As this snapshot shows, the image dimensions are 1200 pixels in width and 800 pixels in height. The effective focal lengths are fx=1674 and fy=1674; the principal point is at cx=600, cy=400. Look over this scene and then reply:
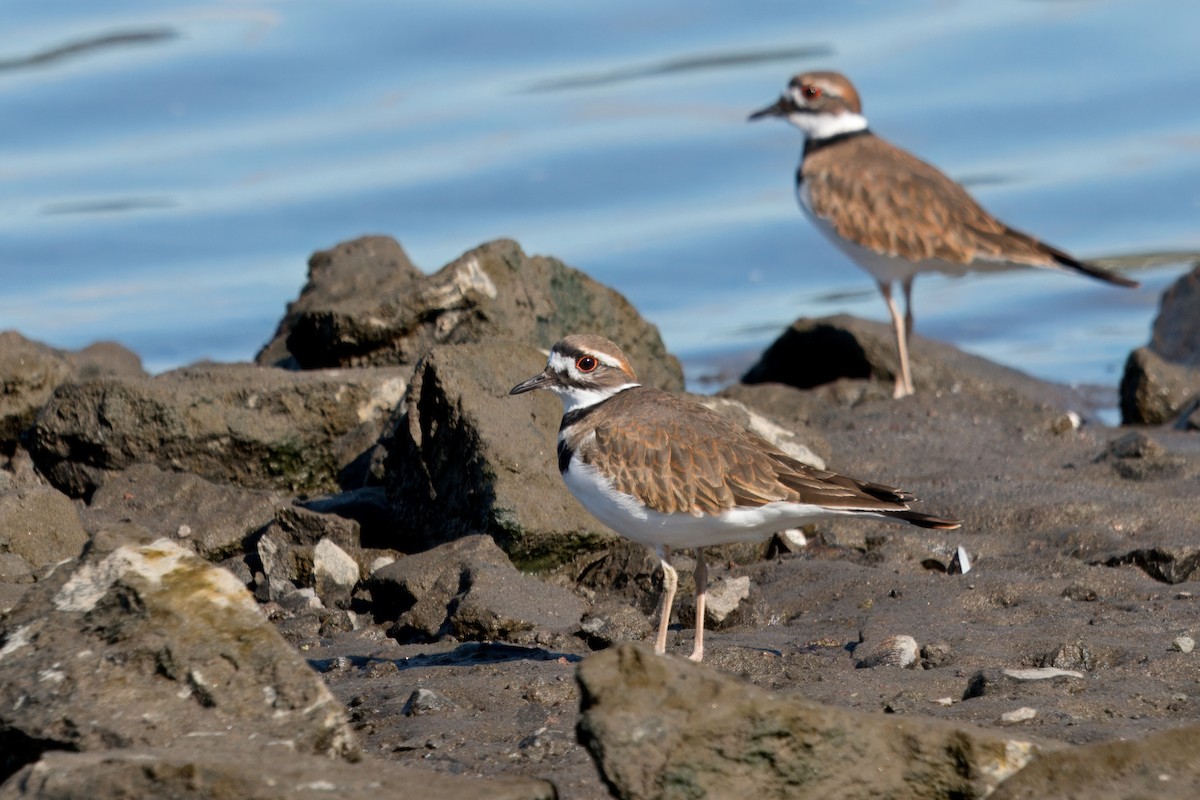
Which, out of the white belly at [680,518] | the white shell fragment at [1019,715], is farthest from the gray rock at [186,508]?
the white shell fragment at [1019,715]

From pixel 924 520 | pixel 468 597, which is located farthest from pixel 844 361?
pixel 468 597

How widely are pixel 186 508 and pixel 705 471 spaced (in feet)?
8.48

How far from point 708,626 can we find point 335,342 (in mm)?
3511

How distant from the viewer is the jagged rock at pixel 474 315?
8898mm

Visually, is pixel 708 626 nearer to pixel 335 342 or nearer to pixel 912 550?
pixel 912 550

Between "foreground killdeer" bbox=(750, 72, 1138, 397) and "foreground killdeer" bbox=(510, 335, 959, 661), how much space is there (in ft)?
16.1

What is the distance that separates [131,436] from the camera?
7793mm

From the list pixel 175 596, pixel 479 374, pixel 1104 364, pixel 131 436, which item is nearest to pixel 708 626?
pixel 479 374

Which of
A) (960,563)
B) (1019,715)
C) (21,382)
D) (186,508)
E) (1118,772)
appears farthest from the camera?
(21,382)

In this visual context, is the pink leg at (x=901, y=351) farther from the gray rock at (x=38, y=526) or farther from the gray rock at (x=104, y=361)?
the gray rock at (x=38, y=526)

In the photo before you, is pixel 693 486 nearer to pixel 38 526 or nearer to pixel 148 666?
pixel 148 666

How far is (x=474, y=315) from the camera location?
350 inches

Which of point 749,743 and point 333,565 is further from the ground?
point 749,743

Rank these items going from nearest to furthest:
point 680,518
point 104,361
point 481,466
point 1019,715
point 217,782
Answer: point 217,782 < point 1019,715 < point 680,518 < point 481,466 < point 104,361
